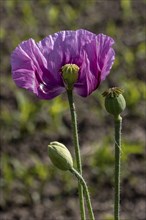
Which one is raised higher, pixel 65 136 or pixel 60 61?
pixel 60 61

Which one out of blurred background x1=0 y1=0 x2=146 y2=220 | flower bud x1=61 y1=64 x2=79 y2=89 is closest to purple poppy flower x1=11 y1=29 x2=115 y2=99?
flower bud x1=61 y1=64 x2=79 y2=89

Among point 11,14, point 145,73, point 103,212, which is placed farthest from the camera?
point 11,14

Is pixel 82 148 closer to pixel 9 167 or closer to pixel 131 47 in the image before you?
pixel 9 167

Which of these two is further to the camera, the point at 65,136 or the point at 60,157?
the point at 65,136

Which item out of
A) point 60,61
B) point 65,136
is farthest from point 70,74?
point 65,136

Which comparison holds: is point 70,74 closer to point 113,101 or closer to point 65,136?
point 113,101

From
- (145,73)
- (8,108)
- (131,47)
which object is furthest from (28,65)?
(131,47)

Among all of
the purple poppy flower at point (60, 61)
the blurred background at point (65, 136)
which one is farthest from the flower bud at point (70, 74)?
the blurred background at point (65, 136)
